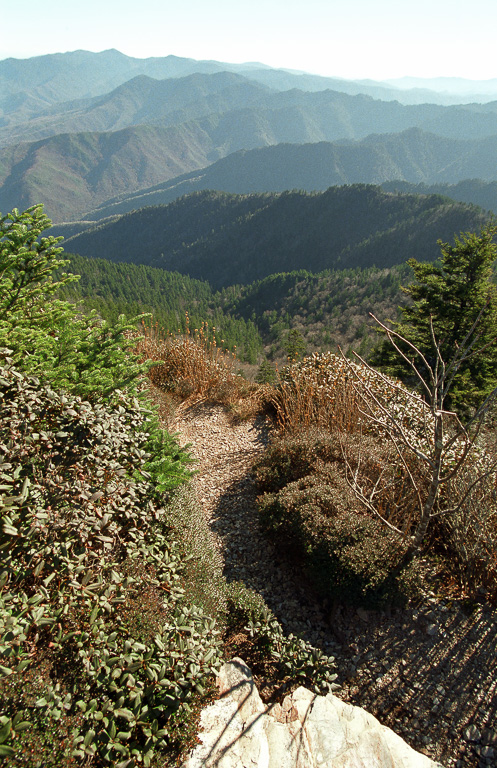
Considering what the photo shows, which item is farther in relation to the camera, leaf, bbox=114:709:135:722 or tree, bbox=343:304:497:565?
tree, bbox=343:304:497:565

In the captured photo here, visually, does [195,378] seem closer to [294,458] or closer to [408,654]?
[294,458]

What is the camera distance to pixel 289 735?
204 centimetres

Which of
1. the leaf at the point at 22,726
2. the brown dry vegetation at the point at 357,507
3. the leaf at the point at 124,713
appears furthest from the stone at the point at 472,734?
the leaf at the point at 22,726

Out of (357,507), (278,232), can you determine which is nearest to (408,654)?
(357,507)

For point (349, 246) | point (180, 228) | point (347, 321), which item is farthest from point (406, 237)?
point (180, 228)

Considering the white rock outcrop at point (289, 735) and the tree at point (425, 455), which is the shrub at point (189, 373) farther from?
the white rock outcrop at point (289, 735)

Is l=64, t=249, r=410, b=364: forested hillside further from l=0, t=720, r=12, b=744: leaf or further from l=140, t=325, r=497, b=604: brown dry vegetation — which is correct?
l=0, t=720, r=12, b=744: leaf

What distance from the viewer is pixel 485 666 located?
107 inches

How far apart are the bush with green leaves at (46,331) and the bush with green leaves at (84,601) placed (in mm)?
234

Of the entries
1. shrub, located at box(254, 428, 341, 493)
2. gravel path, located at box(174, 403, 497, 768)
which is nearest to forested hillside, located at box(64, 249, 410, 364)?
shrub, located at box(254, 428, 341, 493)

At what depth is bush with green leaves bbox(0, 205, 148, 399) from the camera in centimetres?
292

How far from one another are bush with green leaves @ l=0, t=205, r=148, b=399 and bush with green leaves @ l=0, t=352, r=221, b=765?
0.77ft

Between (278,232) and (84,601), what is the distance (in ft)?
396

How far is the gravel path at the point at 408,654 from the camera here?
2438mm
